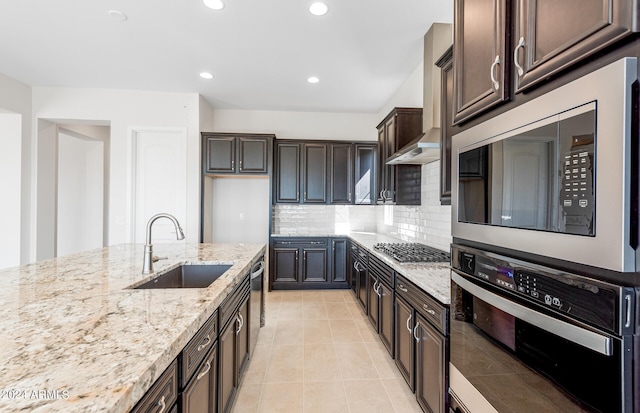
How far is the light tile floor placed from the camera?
2000 millimetres

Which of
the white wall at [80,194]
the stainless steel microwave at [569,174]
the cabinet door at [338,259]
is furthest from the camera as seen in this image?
the white wall at [80,194]

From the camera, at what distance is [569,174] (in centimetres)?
76

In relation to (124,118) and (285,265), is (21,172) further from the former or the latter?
(285,265)

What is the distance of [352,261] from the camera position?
166 inches

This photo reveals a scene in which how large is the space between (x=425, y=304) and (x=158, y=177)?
13.7 ft

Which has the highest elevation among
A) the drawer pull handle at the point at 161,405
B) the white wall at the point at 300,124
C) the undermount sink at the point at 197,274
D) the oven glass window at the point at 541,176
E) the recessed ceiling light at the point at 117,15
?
the recessed ceiling light at the point at 117,15

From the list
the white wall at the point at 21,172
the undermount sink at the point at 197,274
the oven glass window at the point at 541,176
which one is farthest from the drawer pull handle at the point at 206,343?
the white wall at the point at 21,172

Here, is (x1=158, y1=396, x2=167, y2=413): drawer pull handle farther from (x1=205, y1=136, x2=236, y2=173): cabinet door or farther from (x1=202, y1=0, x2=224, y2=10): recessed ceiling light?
(x1=205, y1=136, x2=236, y2=173): cabinet door

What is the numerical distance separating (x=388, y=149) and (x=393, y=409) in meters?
2.57

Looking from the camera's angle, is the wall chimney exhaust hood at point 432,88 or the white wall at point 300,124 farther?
the white wall at point 300,124

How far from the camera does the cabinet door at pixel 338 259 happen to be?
4.58 m

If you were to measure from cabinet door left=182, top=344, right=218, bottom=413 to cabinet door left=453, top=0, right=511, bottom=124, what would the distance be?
159cm

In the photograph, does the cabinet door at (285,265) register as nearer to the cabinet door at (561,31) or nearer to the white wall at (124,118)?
the white wall at (124,118)

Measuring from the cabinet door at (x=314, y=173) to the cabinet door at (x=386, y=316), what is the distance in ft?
7.65
